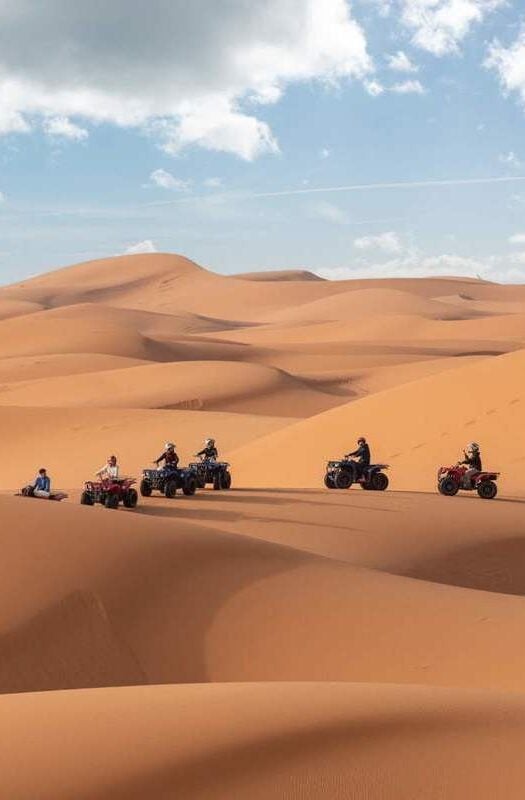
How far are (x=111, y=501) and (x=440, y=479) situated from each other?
7.09 m

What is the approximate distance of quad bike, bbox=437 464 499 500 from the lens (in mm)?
20297

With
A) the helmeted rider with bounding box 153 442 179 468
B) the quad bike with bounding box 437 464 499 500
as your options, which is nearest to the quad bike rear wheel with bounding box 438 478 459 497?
the quad bike with bounding box 437 464 499 500

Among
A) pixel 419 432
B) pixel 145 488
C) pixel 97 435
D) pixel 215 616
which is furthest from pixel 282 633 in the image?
pixel 97 435

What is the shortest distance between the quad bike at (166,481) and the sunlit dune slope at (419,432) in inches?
280

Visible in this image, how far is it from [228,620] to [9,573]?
213 centimetres

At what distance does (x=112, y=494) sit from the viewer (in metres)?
16.6

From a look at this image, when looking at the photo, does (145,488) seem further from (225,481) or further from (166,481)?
(225,481)

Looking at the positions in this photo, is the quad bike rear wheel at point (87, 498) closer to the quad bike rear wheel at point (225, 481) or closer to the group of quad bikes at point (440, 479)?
the quad bike rear wheel at point (225, 481)

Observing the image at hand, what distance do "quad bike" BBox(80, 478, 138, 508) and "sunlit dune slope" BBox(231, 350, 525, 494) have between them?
29.9ft

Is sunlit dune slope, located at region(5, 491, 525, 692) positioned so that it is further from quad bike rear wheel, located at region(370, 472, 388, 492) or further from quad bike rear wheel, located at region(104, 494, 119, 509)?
quad bike rear wheel, located at region(370, 472, 388, 492)

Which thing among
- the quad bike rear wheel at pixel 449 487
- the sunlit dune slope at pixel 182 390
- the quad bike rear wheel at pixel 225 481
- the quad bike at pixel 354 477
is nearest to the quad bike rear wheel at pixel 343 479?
the quad bike at pixel 354 477

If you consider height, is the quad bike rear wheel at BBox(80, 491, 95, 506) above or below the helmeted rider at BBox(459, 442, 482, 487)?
below

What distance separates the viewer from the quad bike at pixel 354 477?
818 inches

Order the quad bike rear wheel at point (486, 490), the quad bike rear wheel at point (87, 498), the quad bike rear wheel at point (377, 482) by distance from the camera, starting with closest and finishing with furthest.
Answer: the quad bike rear wheel at point (87, 498) < the quad bike rear wheel at point (486, 490) < the quad bike rear wheel at point (377, 482)
